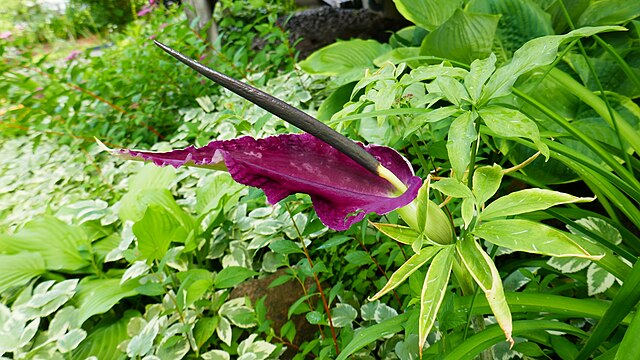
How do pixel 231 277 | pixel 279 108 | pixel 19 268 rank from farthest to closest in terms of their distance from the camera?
pixel 19 268
pixel 231 277
pixel 279 108

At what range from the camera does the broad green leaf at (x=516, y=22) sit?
128cm

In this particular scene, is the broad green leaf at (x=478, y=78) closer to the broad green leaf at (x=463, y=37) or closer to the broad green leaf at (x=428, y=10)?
the broad green leaf at (x=463, y=37)

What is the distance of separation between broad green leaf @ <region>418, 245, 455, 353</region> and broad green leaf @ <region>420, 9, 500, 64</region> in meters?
0.90

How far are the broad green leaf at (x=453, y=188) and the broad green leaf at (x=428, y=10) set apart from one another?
107 centimetres

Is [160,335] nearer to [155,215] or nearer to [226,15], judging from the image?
[155,215]

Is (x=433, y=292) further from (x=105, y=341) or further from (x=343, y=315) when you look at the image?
(x=105, y=341)

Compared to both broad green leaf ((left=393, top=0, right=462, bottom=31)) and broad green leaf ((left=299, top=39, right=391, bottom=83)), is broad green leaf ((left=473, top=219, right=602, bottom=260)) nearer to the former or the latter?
broad green leaf ((left=393, top=0, right=462, bottom=31))

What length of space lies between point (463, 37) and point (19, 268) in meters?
1.28

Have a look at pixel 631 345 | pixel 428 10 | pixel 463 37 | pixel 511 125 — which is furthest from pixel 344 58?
pixel 631 345

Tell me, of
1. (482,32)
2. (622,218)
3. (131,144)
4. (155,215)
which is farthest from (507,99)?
(131,144)

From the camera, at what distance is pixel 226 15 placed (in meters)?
2.32

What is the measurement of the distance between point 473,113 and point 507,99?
549mm

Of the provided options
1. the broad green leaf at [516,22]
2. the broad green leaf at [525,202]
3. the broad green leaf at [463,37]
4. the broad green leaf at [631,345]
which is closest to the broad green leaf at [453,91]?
the broad green leaf at [525,202]

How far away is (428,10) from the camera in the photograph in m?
1.42
